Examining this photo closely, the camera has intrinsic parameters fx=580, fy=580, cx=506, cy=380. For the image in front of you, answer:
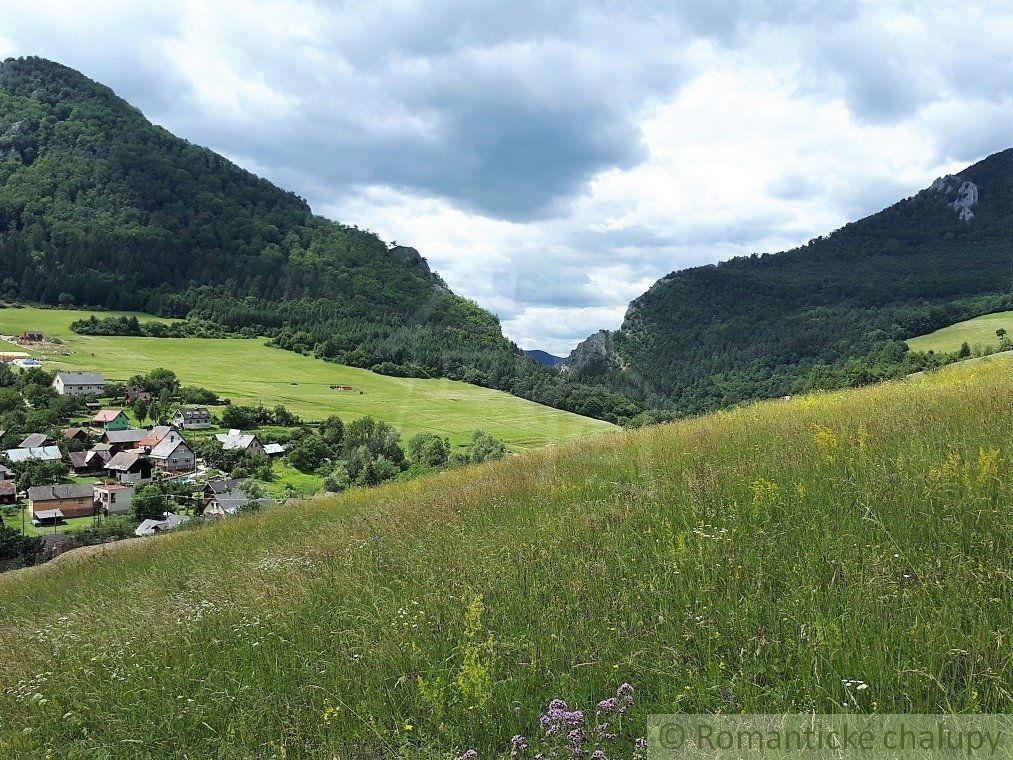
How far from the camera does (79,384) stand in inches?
4011

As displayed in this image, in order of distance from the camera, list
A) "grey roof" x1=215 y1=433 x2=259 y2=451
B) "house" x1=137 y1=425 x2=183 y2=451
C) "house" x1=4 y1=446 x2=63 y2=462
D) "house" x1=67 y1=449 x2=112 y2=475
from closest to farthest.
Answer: "house" x1=4 y1=446 x2=63 y2=462 → "house" x1=67 y1=449 x2=112 y2=475 → "grey roof" x1=215 y1=433 x2=259 y2=451 → "house" x1=137 y1=425 x2=183 y2=451

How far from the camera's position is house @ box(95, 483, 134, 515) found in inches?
2784

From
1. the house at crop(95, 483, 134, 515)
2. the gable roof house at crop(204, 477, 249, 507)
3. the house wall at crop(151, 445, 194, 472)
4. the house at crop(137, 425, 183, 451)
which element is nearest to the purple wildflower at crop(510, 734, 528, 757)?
the gable roof house at crop(204, 477, 249, 507)

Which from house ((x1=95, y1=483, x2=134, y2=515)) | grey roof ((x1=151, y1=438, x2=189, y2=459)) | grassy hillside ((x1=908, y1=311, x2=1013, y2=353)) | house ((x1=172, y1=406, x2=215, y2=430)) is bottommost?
house ((x1=95, y1=483, x2=134, y2=515))

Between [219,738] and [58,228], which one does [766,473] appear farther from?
[58,228]

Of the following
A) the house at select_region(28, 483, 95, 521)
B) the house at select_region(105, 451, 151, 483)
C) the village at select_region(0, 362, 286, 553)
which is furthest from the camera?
the house at select_region(105, 451, 151, 483)

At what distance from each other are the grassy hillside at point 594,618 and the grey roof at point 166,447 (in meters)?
88.2

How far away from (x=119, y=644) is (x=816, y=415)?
922 centimetres

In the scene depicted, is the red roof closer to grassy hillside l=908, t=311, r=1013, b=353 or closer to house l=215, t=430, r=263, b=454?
house l=215, t=430, r=263, b=454

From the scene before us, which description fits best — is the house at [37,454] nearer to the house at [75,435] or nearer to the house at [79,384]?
the house at [75,435]

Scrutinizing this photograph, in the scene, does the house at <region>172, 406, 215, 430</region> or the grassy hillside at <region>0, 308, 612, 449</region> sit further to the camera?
the grassy hillside at <region>0, 308, 612, 449</region>

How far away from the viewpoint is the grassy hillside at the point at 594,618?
311cm

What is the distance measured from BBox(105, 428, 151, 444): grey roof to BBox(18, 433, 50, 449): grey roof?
7.45m

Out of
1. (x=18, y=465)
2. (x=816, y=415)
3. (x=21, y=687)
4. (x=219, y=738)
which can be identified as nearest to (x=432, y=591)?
(x=219, y=738)
